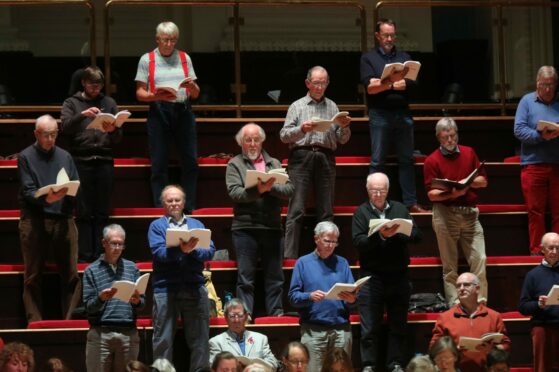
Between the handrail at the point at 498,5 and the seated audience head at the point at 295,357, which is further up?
the handrail at the point at 498,5

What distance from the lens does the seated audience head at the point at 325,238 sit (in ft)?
35.1

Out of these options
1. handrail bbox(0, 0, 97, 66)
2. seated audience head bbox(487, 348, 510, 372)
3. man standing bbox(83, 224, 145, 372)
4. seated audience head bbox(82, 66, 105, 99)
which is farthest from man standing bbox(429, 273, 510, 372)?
handrail bbox(0, 0, 97, 66)

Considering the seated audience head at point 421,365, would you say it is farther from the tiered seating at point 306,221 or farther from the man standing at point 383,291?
the tiered seating at point 306,221

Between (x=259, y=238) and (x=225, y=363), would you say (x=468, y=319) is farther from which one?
(x=225, y=363)

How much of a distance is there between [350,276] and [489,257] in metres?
1.62

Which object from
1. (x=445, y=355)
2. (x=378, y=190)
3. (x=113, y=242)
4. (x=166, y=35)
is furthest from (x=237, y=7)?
(x=445, y=355)

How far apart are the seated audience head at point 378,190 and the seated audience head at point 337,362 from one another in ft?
3.99

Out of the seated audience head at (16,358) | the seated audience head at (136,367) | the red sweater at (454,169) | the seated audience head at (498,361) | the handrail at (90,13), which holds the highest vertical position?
the handrail at (90,13)

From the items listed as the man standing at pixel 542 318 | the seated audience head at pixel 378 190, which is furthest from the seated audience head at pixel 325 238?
the man standing at pixel 542 318

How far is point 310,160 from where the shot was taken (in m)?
11.7

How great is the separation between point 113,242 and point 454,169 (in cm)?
274

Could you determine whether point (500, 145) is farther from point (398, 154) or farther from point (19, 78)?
point (19, 78)

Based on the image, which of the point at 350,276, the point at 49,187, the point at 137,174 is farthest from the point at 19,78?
the point at 350,276

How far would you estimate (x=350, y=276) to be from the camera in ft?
35.1
